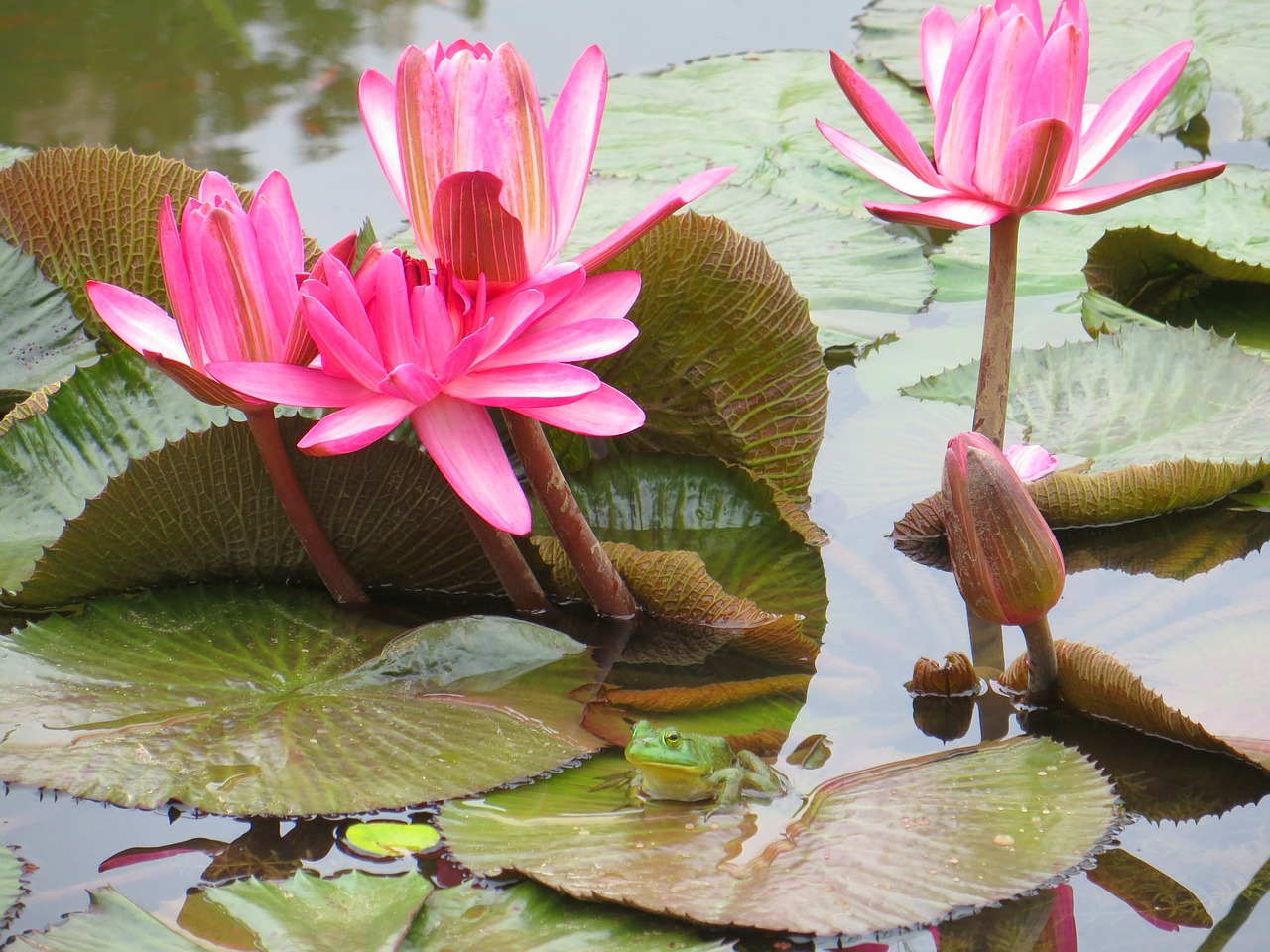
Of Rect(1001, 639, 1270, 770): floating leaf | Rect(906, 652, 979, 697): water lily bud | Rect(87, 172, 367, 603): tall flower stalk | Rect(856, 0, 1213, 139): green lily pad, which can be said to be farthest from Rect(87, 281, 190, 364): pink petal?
Rect(856, 0, 1213, 139): green lily pad

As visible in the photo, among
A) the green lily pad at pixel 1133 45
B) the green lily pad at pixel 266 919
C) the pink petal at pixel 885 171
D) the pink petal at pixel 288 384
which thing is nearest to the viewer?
the green lily pad at pixel 266 919

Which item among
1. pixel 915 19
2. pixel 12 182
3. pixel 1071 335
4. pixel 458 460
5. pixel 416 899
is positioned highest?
pixel 915 19

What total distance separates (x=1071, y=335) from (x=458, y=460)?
128cm

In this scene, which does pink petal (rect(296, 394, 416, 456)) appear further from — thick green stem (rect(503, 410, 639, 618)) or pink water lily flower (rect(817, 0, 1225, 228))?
pink water lily flower (rect(817, 0, 1225, 228))

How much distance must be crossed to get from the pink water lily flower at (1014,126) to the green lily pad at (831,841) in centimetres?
57

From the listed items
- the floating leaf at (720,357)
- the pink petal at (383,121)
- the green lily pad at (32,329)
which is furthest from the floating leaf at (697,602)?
the green lily pad at (32,329)

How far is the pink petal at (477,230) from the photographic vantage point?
103 cm

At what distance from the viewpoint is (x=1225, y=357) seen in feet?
5.53

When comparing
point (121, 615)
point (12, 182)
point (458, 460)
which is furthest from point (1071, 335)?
point (12, 182)

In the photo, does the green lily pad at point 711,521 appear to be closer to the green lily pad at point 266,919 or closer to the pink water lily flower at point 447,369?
the pink water lily flower at point 447,369

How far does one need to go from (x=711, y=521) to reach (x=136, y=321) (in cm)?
74

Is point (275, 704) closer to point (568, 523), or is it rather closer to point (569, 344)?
point (568, 523)

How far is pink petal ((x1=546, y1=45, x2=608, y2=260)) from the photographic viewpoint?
3.88 feet

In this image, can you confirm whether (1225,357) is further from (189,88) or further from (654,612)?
(189,88)
